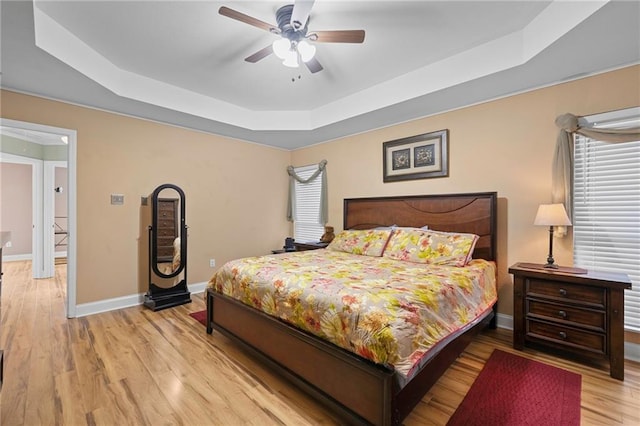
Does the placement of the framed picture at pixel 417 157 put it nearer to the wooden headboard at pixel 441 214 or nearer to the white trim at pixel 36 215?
the wooden headboard at pixel 441 214

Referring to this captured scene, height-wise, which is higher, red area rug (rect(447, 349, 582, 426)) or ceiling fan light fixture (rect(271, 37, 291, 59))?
ceiling fan light fixture (rect(271, 37, 291, 59))

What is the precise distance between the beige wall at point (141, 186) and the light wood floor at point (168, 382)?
0.86 metres

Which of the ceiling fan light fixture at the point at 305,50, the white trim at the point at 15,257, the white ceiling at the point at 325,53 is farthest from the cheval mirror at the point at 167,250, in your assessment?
the white trim at the point at 15,257

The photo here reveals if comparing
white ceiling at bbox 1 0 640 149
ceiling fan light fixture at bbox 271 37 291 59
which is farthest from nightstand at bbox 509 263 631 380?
ceiling fan light fixture at bbox 271 37 291 59

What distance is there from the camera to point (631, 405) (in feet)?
6.16

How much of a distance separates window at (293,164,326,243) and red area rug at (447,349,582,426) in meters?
3.44

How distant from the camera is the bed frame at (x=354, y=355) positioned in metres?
1.55

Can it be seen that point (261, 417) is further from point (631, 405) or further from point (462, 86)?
point (462, 86)

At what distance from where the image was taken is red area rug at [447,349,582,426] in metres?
1.75

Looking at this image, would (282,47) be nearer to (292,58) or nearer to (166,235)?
(292,58)

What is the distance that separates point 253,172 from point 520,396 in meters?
4.62

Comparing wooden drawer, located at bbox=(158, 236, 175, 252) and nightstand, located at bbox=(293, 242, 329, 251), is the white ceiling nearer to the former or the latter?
wooden drawer, located at bbox=(158, 236, 175, 252)

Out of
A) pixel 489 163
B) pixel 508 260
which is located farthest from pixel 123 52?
pixel 508 260

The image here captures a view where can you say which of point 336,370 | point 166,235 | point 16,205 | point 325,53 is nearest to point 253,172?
point 166,235
